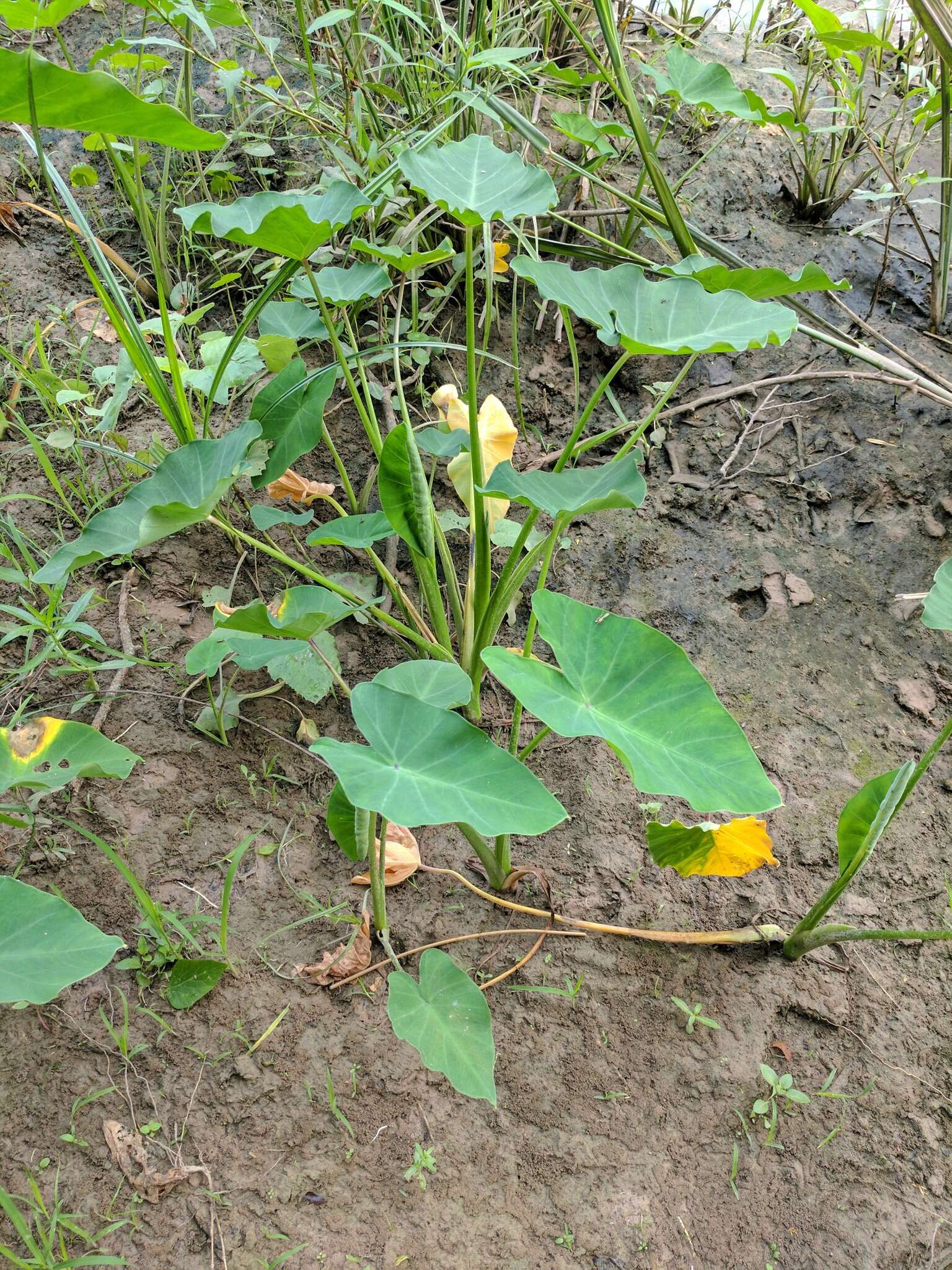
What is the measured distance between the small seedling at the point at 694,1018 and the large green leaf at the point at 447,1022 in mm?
307

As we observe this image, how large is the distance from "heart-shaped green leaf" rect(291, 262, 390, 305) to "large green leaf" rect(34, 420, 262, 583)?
336 millimetres

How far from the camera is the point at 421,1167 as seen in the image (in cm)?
98

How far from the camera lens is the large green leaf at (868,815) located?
947mm

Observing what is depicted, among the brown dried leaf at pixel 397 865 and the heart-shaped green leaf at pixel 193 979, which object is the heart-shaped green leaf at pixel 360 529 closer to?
the brown dried leaf at pixel 397 865

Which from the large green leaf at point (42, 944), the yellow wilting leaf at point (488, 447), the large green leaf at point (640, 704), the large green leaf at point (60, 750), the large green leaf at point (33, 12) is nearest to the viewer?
the large green leaf at point (42, 944)

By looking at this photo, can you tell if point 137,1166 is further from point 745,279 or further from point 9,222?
point 9,222

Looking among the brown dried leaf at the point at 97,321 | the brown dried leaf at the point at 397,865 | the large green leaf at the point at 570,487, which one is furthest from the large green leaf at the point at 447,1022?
the brown dried leaf at the point at 97,321

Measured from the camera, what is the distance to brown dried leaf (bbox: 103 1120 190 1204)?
938mm

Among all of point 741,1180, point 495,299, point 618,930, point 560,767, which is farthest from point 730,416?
point 741,1180

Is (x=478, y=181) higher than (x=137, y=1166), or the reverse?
(x=478, y=181)

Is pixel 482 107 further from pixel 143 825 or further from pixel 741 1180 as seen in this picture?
pixel 741 1180

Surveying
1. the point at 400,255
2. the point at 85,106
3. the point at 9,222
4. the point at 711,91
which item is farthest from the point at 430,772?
the point at 9,222

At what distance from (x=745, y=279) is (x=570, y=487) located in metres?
0.37

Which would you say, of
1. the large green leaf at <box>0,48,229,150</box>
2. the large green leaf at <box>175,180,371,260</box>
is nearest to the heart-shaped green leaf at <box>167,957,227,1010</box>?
the large green leaf at <box>175,180,371,260</box>
